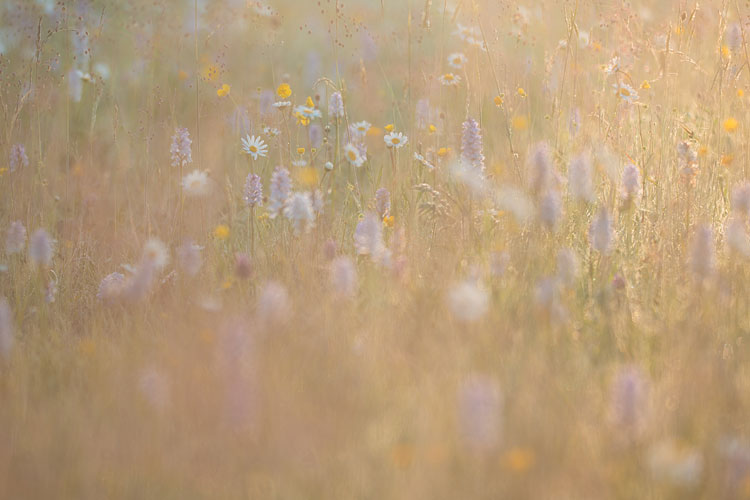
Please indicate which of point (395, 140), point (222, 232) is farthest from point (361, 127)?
point (222, 232)

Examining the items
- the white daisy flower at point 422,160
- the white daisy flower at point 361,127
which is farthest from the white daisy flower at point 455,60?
the white daisy flower at point 422,160

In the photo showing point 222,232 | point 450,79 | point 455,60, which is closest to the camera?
point 222,232

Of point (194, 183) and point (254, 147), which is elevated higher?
point (254, 147)

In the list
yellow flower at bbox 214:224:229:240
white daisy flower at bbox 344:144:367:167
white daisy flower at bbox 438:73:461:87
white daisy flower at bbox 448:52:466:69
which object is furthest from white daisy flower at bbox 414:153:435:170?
white daisy flower at bbox 448:52:466:69

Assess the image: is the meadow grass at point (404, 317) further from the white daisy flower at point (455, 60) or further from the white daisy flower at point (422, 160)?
the white daisy flower at point (455, 60)

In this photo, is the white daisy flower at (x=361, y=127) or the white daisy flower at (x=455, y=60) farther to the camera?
the white daisy flower at (x=455, y=60)

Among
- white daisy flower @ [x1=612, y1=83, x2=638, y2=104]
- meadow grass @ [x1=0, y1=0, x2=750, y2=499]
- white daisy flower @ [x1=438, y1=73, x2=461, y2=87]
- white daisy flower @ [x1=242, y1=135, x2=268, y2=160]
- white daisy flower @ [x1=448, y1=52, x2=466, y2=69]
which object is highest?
white daisy flower @ [x1=448, y1=52, x2=466, y2=69]

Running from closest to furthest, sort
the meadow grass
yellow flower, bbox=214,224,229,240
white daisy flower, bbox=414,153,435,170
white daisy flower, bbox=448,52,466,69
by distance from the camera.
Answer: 1. the meadow grass
2. yellow flower, bbox=214,224,229,240
3. white daisy flower, bbox=414,153,435,170
4. white daisy flower, bbox=448,52,466,69

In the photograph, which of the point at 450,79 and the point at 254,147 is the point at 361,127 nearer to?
the point at 254,147

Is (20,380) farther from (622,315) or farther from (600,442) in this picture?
(622,315)

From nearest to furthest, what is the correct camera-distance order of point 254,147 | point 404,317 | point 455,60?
1. point 404,317
2. point 254,147
3. point 455,60

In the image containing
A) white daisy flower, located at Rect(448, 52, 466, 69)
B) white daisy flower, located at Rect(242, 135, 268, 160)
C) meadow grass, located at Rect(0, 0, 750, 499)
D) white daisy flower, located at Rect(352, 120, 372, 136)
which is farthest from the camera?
white daisy flower, located at Rect(448, 52, 466, 69)

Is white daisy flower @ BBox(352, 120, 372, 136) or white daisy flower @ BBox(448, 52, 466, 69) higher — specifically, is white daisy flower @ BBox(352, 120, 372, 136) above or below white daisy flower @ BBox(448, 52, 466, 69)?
below

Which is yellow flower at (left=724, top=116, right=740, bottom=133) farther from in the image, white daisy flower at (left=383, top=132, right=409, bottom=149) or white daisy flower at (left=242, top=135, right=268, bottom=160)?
white daisy flower at (left=242, top=135, right=268, bottom=160)
